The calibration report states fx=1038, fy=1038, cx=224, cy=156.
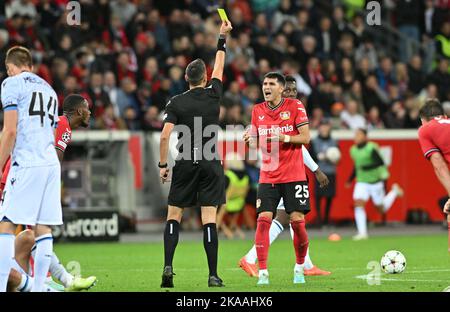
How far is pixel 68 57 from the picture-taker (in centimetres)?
2461

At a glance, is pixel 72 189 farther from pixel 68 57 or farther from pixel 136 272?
pixel 136 272

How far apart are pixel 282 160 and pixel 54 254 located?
3.05 meters

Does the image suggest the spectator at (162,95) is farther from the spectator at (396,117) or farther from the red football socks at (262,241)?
the red football socks at (262,241)

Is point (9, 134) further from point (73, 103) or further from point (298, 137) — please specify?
point (298, 137)

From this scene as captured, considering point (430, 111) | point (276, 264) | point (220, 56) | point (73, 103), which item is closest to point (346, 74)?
point (276, 264)

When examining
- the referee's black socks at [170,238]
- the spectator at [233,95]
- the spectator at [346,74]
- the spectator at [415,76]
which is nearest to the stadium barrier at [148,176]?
the spectator at [233,95]

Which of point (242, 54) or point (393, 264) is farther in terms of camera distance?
point (242, 54)

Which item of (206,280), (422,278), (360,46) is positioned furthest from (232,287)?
(360,46)

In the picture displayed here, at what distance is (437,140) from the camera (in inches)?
455

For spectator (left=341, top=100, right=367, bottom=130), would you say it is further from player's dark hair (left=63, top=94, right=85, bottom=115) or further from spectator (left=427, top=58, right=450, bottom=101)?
player's dark hair (left=63, top=94, right=85, bottom=115)

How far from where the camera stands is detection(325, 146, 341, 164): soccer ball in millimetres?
24484

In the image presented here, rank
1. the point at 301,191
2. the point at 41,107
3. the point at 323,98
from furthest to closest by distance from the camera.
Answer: the point at 323,98
the point at 301,191
the point at 41,107

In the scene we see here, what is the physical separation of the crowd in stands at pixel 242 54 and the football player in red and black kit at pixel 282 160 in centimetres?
1099
